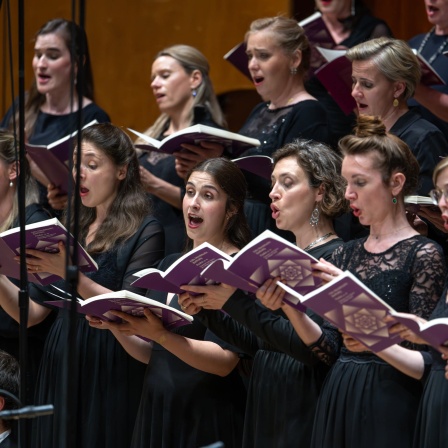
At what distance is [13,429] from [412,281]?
1651 millimetres

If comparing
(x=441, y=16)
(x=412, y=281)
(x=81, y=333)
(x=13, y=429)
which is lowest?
(x=13, y=429)

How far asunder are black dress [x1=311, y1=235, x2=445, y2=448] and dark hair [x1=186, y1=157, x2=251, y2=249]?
75 centimetres

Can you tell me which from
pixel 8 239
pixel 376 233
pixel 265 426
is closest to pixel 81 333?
pixel 8 239

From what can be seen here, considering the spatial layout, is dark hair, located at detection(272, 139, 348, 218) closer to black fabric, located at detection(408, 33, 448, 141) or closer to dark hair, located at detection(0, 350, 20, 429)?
black fabric, located at detection(408, 33, 448, 141)

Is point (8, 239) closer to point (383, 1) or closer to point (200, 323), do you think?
point (200, 323)

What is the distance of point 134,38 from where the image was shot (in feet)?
19.6

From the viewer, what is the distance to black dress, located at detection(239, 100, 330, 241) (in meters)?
4.00

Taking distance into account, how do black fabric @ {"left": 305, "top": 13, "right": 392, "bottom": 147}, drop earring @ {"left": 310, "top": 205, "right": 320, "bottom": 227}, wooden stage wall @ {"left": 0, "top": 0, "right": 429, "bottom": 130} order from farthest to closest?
wooden stage wall @ {"left": 0, "top": 0, "right": 429, "bottom": 130} → black fabric @ {"left": 305, "top": 13, "right": 392, "bottom": 147} → drop earring @ {"left": 310, "top": 205, "right": 320, "bottom": 227}

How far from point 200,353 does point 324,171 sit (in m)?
0.74

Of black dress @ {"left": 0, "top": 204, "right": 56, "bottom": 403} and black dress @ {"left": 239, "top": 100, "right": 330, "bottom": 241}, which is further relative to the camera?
black dress @ {"left": 0, "top": 204, "right": 56, "bottom": 403}

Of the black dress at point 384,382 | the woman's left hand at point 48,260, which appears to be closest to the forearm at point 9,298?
the woman's left hand at point 48,260

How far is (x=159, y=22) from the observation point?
19.4 ft

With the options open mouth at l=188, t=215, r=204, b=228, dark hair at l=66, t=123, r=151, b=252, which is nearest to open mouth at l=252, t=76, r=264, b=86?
dark hair at l=66, t=123, r=151, b=252

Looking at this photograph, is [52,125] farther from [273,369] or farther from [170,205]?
[273,369]
